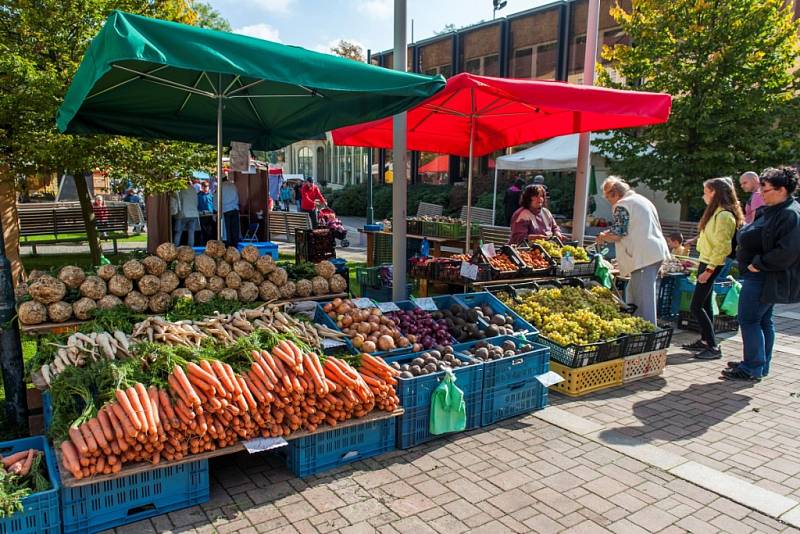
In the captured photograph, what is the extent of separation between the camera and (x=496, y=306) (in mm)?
6020

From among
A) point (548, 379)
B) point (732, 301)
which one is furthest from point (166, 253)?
point (732, 301)

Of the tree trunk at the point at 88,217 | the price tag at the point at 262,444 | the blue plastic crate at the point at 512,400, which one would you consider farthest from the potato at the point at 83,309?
the tree trunk at the point at 88,217

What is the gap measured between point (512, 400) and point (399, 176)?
269 centimetres

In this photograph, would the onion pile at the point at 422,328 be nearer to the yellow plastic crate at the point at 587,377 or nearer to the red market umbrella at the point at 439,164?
the yellow plastic crate at the point at 587,377

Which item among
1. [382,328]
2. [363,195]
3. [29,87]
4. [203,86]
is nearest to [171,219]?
[29,87]

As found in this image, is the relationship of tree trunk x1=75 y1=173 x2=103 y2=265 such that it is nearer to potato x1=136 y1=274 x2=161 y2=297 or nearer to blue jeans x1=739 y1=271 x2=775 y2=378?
potato x1=136 y1=274 x2=161 y2=297

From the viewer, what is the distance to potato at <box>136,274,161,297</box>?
473cm

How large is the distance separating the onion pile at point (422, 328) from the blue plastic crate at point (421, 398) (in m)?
0.55

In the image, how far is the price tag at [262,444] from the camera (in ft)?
11.7

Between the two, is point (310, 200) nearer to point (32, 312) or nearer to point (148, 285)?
point (148, 285)

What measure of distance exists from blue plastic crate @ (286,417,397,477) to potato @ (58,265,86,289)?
223 cm

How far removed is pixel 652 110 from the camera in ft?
21.3

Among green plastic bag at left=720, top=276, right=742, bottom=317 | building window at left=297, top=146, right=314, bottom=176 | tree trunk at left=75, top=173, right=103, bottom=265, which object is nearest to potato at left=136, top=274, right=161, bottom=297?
tree trunk at left=75, top=173, right=103, bottom=265

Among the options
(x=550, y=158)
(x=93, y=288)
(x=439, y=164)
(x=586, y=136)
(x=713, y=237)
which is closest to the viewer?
(x=93, y=288)
